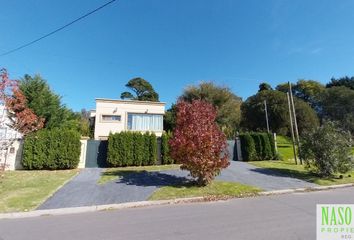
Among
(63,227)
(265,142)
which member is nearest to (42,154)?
(63,227)

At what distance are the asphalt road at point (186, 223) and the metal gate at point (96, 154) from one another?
9353 mm

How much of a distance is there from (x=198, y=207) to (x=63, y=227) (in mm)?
3892

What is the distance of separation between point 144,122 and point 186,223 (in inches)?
807

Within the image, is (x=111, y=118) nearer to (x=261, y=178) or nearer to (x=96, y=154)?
(x=96, y=154)

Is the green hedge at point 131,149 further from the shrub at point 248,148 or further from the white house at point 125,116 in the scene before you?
the white house at point 125,116

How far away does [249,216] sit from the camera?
686 cm

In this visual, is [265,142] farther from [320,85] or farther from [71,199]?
[320,85]

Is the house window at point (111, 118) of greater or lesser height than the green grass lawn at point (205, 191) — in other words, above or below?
above

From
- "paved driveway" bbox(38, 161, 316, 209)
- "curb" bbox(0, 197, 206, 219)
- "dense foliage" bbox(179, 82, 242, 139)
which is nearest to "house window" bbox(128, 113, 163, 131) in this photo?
"dense foliage" bbox(179, 82, 242, 139)

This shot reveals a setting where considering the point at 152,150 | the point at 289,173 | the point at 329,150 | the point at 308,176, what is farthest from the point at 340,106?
the point at 152,150

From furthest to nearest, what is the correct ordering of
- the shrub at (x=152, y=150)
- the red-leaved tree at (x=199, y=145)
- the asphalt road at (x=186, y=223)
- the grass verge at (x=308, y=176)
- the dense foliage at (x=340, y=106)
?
the dense foliage at (x=340, y=106) → the shrub at (x=152, y=150) → the grass verge at (x=308, y=176) → the red-leaved tree at (x=199, y=145) → the asphalt road at (x=186, y=223)

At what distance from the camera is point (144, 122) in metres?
26.4

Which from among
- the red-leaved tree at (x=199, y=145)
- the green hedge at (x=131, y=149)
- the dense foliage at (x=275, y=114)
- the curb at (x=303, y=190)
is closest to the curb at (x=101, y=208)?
the curb at (x=303, y=190)

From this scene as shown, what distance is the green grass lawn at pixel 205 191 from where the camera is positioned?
31.7 ft
